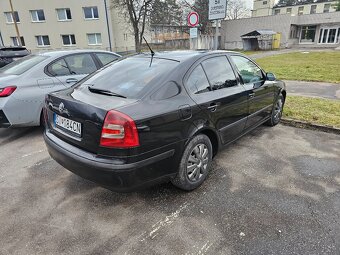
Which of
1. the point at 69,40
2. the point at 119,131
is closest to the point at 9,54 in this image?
the point at 119,131

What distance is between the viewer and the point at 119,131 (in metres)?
2.15

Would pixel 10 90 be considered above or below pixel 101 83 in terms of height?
below

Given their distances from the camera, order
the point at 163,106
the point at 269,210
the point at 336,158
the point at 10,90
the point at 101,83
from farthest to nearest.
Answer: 1. the point at 10,90
2. the point at 336,158
3. the point at 101,83
4. the point at 269,210
5. the point at 163,106

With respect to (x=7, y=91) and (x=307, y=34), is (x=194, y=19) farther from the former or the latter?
(x=307, y=34)

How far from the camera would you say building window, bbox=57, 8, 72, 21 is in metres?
27.7

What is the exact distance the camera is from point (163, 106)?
2408 mm

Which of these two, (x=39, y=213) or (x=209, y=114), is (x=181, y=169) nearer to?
(x=209, y=114)

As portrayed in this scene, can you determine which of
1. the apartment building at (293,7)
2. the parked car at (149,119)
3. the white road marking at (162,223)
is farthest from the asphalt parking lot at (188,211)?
the apartment building at (293,7)

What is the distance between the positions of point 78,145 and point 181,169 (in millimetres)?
1111

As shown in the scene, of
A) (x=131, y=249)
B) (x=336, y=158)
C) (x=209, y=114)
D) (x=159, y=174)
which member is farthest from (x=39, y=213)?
(x=336, y=158)

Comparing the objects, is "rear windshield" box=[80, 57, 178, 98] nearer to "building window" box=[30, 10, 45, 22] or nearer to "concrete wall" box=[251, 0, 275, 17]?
"building window" box=[30, 10, 45, 22]

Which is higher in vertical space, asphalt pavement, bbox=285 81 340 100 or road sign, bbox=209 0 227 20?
road sign, bbox=209 0 227 20

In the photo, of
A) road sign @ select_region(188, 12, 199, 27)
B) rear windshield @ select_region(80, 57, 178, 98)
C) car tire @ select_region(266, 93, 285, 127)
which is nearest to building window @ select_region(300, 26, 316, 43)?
road sign @ select_region(188, 12, 199, 27)

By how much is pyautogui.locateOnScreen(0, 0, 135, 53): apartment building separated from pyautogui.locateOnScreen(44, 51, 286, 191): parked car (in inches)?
1095
